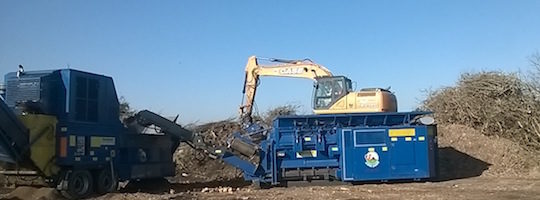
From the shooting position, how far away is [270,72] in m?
24.3

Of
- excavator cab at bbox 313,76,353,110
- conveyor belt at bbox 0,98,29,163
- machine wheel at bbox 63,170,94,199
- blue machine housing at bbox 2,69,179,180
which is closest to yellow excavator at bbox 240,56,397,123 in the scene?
excavator cab at bbox 313,76,353,110

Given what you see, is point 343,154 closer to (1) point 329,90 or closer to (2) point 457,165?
(1) point 329,90

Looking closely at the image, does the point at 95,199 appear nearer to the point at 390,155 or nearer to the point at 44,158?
the point at 44,158

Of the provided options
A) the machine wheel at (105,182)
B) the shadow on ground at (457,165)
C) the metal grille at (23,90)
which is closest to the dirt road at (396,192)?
the machine wheel at (105,182)

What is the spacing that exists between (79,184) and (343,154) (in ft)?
25.5

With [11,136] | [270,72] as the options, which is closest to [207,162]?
[270,72]

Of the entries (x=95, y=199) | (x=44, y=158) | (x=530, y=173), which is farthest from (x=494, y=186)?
(x=44, y=158)

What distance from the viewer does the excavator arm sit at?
77.9ft

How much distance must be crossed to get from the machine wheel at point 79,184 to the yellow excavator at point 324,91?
776 cm

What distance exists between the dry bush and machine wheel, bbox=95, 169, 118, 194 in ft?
51.5

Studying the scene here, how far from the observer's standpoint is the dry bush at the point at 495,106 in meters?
26.2

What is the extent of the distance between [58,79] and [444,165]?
47.6 ft

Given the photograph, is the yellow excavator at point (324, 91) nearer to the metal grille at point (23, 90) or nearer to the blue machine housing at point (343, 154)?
the blue machine housing at point (343, 154)

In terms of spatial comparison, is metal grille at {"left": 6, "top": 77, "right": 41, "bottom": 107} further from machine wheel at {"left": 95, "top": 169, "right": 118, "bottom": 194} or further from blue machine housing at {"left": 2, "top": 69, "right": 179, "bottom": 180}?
machine wheel at {"left": 95, "top": 169, "right": 118, "bottom": 194}
